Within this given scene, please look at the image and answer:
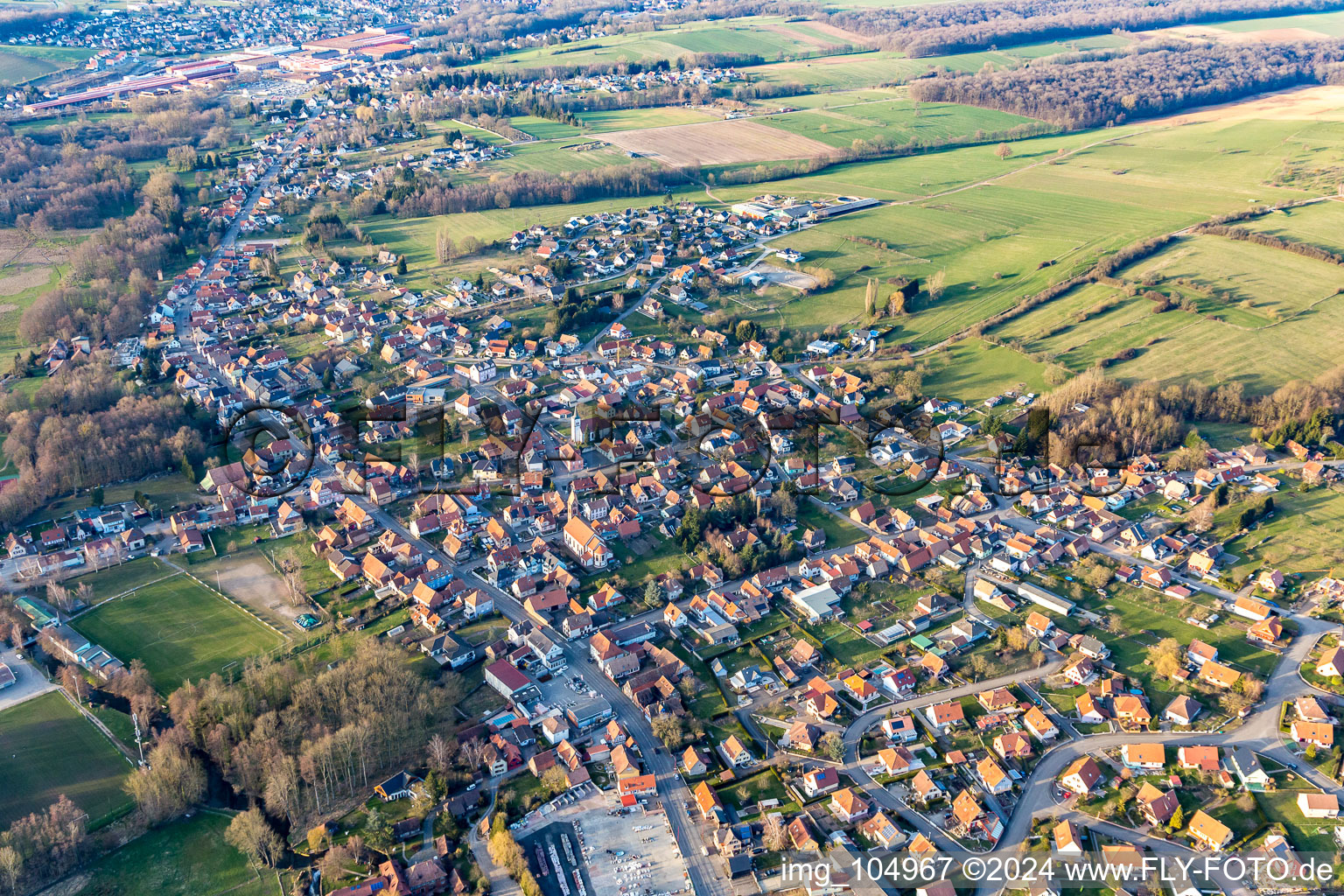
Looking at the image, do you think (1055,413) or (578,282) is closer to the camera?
(1055,413)

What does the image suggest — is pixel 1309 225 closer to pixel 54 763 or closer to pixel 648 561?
pixel 648 561

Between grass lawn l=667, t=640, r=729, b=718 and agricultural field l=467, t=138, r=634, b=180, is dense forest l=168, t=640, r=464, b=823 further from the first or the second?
agricultural field l=467, t=138, r=634, b=180

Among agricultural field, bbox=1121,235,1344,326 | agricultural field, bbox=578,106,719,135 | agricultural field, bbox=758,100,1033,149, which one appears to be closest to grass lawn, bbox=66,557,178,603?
agricultural field, bbox=1121,235,1344,326

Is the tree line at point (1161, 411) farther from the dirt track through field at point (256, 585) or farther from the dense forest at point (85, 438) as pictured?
the dense forest at point (85, 438)

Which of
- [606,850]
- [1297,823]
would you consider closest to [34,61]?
[606,850]

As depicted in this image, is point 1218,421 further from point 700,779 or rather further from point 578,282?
point 578,282

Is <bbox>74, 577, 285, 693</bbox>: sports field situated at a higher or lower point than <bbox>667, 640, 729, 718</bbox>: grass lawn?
higher

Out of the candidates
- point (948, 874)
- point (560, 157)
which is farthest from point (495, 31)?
point (948, 874)
